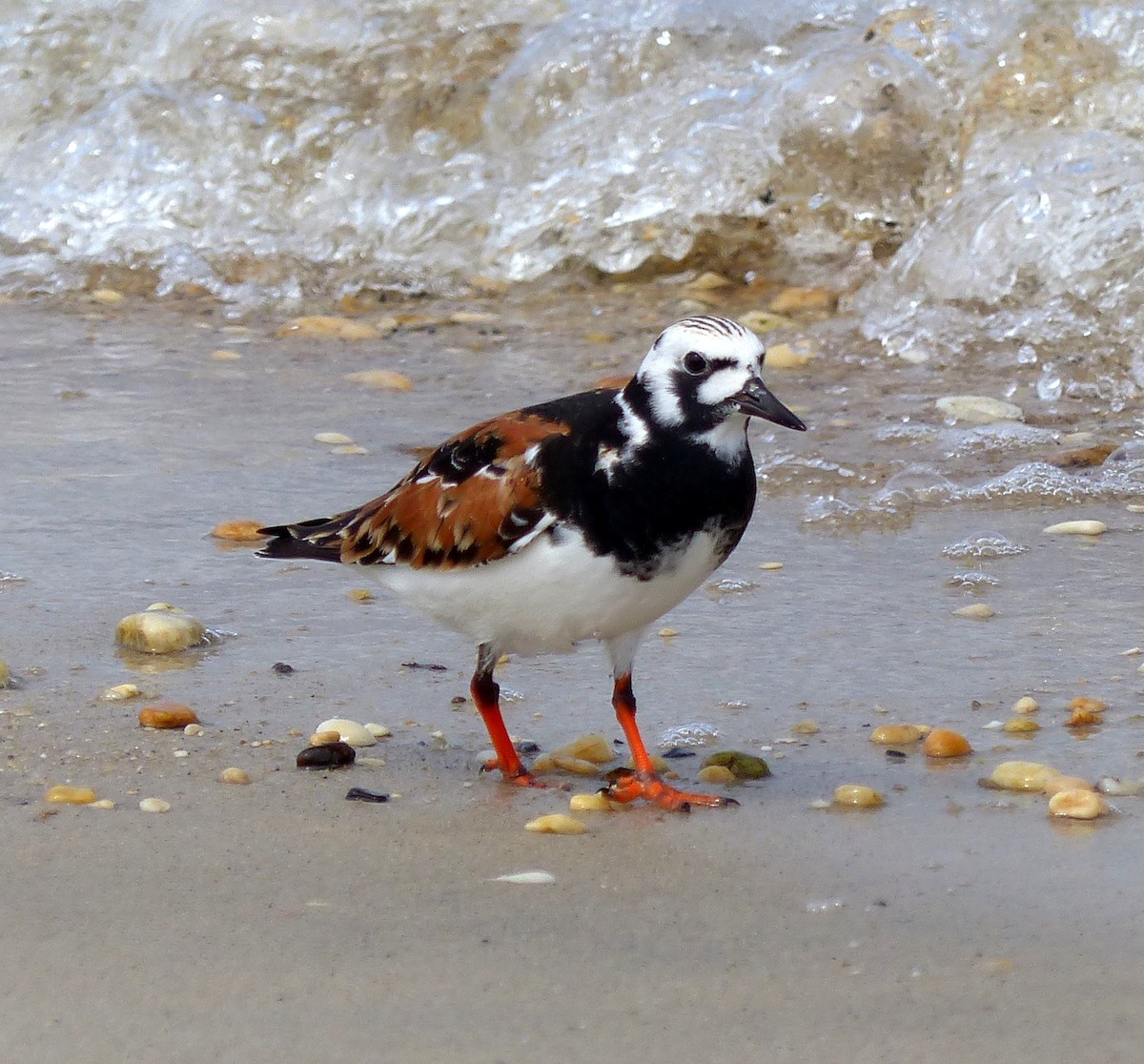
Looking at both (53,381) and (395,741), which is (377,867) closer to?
(395,741)

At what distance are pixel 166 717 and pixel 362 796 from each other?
51 centimetres

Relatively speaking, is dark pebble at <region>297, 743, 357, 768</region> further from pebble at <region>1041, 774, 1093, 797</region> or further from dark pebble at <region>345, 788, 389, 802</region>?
pebble at <region>1041, 774, 1093, 797</region>

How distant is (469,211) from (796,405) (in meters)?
2.76

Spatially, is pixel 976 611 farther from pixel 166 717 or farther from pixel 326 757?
pixel 166 717

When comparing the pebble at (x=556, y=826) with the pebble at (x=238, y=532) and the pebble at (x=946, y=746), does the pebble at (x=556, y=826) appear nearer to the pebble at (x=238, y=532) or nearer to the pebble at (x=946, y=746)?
the pebble at (x=946, y=746)

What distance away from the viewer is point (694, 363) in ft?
10.6

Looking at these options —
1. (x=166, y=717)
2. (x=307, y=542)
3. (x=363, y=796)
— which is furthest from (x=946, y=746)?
(x=166, y=717)

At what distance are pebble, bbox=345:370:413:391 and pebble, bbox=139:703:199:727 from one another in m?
3.02

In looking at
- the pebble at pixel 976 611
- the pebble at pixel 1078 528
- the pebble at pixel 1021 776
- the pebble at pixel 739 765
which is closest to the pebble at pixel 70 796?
the pebble at pixel 739 765

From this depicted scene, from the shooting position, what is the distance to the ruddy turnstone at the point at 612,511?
3197 millimetres

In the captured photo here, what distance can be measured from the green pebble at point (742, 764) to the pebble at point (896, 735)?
0.24 meters

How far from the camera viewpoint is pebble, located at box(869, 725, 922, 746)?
138 inches

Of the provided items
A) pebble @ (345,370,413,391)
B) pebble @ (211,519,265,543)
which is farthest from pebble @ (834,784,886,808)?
pebble @ (345,370,413,391)

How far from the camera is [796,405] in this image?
621 cm
